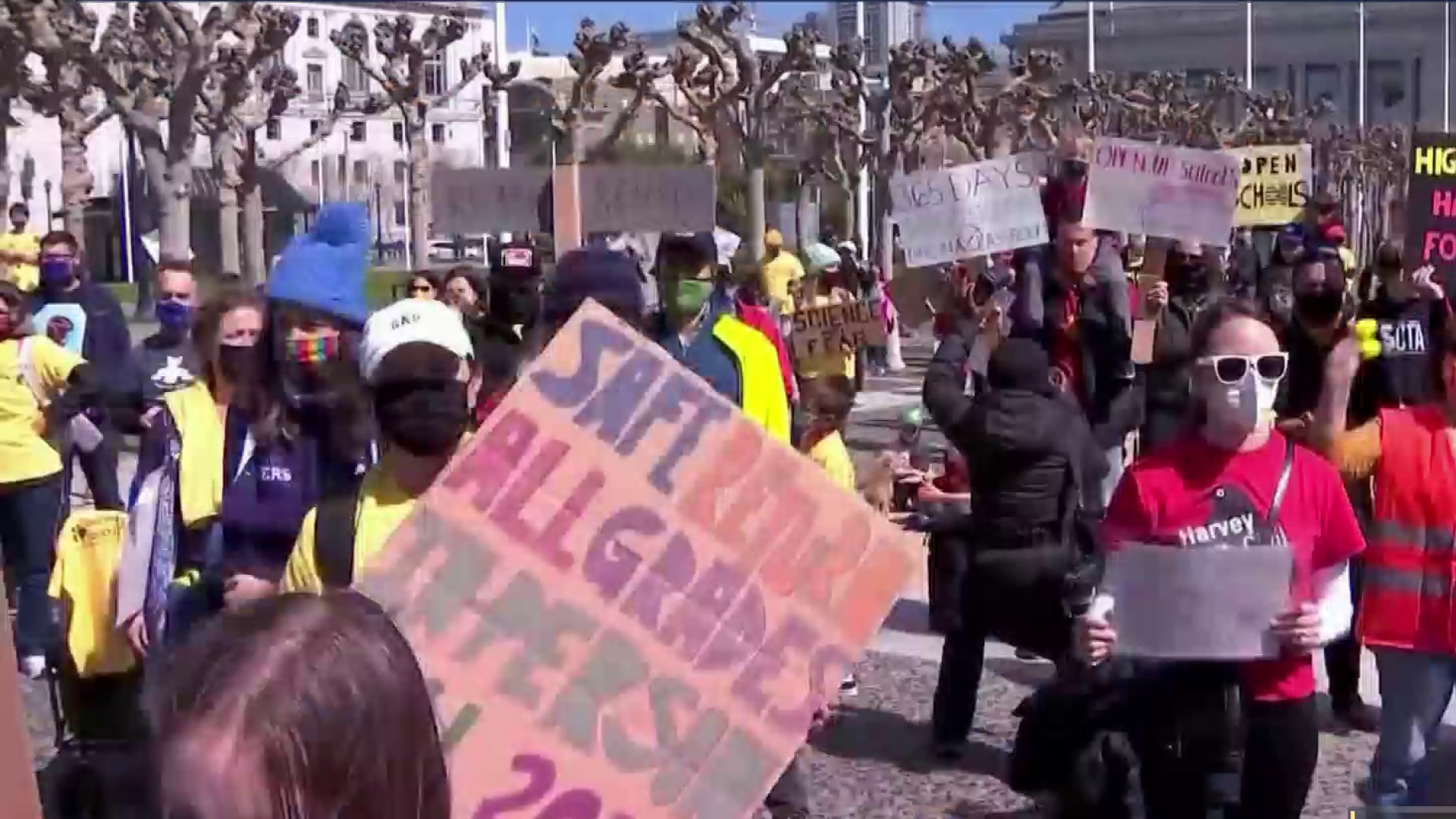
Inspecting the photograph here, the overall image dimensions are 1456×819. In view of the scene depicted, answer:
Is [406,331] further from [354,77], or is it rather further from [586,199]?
[354,77]

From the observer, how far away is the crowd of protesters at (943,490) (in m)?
1.58

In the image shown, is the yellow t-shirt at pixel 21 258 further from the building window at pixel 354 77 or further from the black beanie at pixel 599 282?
the building window at pixel 354 77

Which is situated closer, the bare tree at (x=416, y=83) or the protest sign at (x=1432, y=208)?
the protest sign at (x=1432, y=208)

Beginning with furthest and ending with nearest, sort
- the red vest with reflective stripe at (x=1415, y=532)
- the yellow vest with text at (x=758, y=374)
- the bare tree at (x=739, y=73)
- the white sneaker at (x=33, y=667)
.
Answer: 1. the bare tree at (x=739, y=73)
2. the white sneaker at (x=33, y=667)
3. the yellow vest with text at (x=758, y=374)
4. the red vest with reflective stripe at (x=1415, y=532)

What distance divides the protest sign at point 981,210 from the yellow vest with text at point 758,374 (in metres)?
3.69

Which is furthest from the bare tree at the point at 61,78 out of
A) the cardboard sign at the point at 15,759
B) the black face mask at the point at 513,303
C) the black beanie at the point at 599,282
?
the cardboard sign at the point at 15,759

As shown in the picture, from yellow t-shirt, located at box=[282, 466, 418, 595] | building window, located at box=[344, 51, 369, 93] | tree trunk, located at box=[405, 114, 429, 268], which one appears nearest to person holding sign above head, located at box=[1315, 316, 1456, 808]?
yellow t-shirt, located at box=[282, 466, 418, 595]

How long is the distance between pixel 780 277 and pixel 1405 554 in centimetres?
1216

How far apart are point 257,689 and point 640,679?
1.68 meters

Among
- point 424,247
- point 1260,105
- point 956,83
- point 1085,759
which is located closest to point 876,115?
point 956,83

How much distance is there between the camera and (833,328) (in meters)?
11.7

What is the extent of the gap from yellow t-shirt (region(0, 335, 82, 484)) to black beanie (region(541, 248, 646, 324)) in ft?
10.5

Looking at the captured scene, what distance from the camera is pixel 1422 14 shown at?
8031 cm

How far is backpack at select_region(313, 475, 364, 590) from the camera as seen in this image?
3514 millimetres
